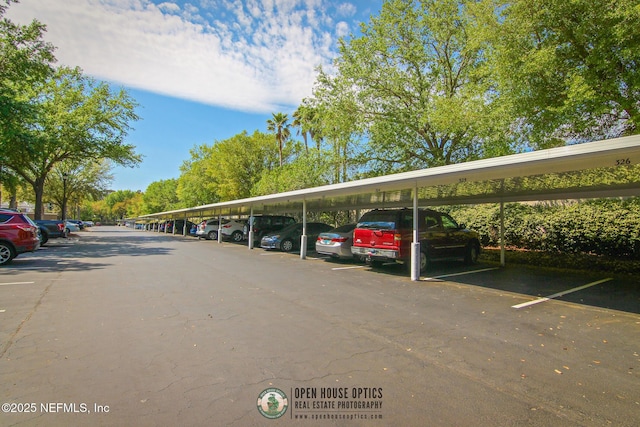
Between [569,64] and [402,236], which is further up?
[569,64]

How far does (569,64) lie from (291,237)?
498 inches

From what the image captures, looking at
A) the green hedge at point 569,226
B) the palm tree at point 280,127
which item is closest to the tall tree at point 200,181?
the palm tree at point 280,127

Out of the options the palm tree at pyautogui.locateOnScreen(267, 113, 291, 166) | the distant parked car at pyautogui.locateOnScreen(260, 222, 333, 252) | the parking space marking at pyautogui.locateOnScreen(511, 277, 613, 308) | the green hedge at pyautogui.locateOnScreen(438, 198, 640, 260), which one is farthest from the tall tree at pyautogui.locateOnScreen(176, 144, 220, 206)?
the parking space marking at pyautogui.locateOnScreen(511, 277, 613, 308)

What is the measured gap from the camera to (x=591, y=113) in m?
9.67

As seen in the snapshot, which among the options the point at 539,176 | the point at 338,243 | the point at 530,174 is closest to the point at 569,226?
A: the point at 539,176

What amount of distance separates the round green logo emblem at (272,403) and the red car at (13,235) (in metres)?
11.7

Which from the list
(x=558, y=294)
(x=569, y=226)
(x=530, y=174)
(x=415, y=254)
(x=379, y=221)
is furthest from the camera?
(x=569, y=226)

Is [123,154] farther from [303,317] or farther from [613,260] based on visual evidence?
[613,260]

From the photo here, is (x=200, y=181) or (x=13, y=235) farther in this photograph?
(x=200, y=181)

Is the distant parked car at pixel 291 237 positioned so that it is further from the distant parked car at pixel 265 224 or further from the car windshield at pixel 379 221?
the car windshield at pixel 379 221

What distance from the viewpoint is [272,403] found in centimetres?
292

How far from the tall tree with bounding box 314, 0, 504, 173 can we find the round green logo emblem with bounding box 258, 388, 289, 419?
15.5 m

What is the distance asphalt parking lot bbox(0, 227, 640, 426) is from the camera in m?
2.81

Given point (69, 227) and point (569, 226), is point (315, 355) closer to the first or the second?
point (569, 226)
